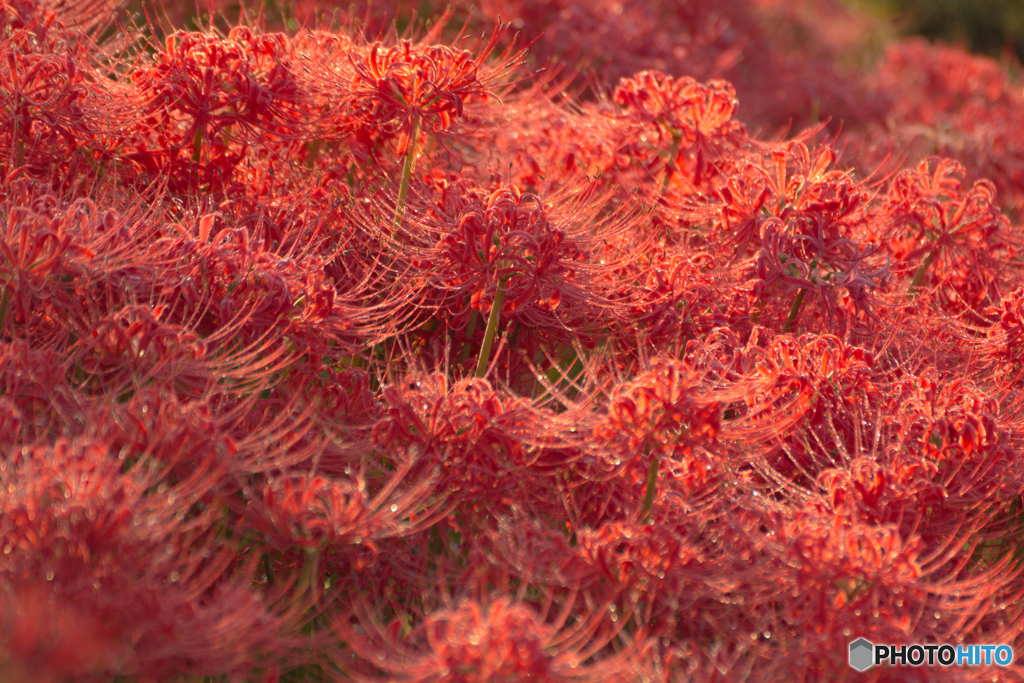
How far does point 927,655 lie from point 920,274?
6.65 ft

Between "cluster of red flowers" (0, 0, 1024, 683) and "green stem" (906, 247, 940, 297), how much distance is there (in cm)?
2

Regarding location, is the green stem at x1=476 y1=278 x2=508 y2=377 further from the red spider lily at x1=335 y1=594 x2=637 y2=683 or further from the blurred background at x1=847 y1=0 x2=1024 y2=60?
the blurred background at x1=847 y1=0 x2=1024 y2=60

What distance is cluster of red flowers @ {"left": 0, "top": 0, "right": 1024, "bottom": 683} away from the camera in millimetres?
2211

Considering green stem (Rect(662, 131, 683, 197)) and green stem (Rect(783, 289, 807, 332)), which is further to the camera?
green stem (Rect(662, 131, 683, 197))

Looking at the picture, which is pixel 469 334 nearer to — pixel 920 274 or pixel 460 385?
pixel 460 385

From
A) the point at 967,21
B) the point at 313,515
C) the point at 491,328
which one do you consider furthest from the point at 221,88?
the point at 967,21

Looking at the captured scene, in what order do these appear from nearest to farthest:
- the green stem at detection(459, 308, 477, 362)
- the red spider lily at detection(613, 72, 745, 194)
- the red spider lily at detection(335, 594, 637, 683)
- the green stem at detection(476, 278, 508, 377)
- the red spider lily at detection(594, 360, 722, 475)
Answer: the red spider lily at detection(335, 594, 637, 683) < the red spider lily at detection(594, 360, 722, 475) < the green stem at detection(476, 278, 508, 377) < the green stem at detection(459, 308, 477, 362) < the red spider lily at detection(613, 72, 745, 194)

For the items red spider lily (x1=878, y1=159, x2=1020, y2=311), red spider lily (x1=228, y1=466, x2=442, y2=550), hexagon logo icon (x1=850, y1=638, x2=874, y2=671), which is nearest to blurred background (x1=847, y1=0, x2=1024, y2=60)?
red spider lily (x1=878, y1=159, x2=1020, y2=311)

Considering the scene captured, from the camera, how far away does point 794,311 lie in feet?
11.6

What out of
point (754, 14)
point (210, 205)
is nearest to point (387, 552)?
point (210, 205)

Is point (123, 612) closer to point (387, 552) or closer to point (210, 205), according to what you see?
point (387, 552)

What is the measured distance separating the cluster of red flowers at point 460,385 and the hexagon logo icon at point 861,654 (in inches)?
0.9

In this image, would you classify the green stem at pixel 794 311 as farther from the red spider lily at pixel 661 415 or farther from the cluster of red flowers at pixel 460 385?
the red spider lily at pixel 661 415

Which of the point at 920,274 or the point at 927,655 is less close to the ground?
the point at 920,274
